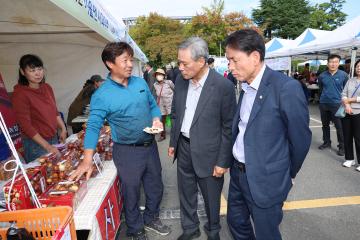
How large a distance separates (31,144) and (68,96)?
142 inches

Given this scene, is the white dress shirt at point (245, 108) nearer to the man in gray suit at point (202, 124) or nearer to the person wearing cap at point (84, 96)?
the man in gray suit at point (202, 124)

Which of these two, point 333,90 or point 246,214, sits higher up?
point 333,90

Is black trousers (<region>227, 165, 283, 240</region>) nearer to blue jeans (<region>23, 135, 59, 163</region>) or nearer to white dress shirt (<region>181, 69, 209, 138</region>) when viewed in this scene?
white dress shirt (<region>181, 69, 209, 138</region>)

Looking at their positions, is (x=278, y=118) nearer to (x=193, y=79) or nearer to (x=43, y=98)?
(x=193, y=79)

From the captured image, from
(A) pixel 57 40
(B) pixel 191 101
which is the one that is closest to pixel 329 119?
(B) pixel 191 101

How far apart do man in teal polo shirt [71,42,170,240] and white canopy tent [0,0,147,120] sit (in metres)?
0.64

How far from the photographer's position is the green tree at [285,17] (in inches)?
1743

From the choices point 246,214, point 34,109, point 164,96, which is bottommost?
point 246,214

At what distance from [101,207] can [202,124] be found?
1077mm

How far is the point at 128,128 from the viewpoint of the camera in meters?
2.44

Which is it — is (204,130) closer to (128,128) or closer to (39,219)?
(128,128)

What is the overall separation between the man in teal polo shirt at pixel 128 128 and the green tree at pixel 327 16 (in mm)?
49079

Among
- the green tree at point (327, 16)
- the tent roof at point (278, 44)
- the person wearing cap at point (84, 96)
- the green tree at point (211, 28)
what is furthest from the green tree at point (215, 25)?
the person wearing cap at point (84, 96)

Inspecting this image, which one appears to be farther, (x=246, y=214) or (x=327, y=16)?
(x=327, y=16)
